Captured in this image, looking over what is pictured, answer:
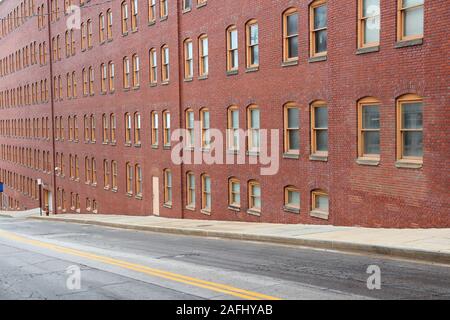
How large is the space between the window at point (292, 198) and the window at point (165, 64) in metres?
11.8

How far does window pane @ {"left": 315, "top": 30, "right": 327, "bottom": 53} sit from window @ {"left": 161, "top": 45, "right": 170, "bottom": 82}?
12.7 m

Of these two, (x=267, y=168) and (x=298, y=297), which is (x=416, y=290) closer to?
(x=298, y=297)

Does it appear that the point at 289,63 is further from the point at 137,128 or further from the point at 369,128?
the point at 137,128

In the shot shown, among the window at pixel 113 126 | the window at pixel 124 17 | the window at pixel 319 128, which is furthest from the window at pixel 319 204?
the window at pixel 113 126

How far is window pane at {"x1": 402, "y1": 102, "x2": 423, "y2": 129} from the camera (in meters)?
16.1

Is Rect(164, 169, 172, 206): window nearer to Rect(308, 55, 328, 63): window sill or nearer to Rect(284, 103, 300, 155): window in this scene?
Rect(284, 103, 300, 155): window

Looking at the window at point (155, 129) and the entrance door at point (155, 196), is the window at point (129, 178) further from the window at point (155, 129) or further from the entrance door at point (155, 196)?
the window at point (155, 129)

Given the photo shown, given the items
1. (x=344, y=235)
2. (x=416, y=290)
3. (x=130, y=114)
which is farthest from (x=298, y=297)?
(x=130, y=114)

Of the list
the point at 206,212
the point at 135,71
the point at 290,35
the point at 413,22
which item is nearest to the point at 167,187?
the point at 206,212

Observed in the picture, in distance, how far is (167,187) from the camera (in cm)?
3253

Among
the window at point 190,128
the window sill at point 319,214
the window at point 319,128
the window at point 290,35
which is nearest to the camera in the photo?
the window sill at point 319,214

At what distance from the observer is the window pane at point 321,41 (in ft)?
65.3

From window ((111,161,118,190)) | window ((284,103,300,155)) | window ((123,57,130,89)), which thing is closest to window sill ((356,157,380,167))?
window ((284,103,300,155))

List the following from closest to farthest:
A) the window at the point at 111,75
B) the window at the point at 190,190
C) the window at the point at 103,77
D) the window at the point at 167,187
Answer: the window at the point at 190,190 < the window at the point at 167,187 < the window at the point at 111,75 < the window at the point at 103,77
